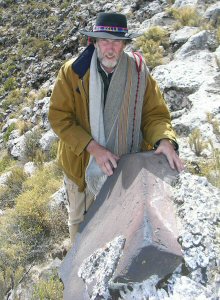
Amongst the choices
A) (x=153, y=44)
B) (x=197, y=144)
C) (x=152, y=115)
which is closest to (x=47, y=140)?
(x=153, y=44)

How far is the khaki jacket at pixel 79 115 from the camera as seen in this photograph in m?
2.95

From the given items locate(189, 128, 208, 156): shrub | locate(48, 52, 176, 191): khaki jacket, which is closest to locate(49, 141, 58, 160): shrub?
locate(189, 128, 208, 156): shrub

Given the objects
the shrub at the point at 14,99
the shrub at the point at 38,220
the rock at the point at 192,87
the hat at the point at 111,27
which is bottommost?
the shrub at the point at 14,99

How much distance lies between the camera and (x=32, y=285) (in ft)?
12.3

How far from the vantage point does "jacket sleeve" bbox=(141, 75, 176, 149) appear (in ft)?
10.00

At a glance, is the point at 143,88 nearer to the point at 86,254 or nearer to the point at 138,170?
the point at 138,170

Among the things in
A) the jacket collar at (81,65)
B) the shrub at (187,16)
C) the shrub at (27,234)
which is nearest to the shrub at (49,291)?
the shrub at (27,234)

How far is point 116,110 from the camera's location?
9.82ft

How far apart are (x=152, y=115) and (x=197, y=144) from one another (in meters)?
1.20

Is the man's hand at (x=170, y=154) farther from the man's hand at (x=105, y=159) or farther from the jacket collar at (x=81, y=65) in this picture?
the jacket collar at (x=81, y=65)

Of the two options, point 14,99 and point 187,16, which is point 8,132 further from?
point 187,16

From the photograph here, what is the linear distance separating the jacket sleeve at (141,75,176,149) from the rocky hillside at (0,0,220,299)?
570 millimetres

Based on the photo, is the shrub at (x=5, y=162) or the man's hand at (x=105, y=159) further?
the shrub at (x=5, y=162)

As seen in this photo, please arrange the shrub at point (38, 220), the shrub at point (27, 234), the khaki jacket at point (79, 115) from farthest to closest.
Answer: the shrub at point (38, 220) → the shrub at point (27, 234) → the khaki jacket at point (79, 115)
